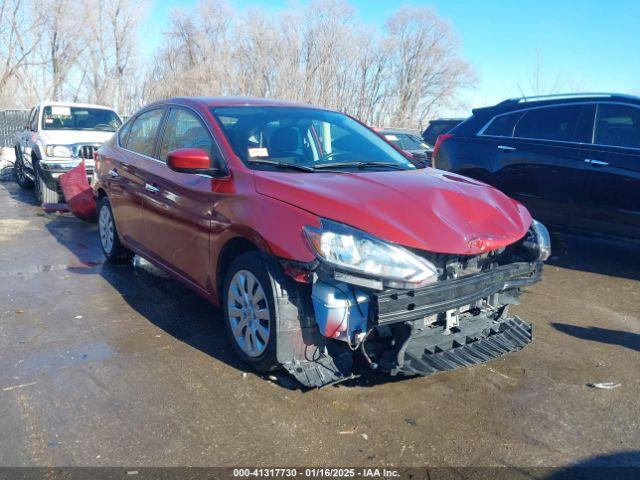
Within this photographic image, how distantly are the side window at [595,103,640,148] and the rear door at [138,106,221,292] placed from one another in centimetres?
446

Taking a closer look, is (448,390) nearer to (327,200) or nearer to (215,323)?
(327,200)

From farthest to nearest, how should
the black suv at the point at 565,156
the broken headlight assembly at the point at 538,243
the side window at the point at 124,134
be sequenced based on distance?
the black suv at the point at 565,156 → the side window at the point at 124,134 → the broken headlight assembly at the point at 538,243

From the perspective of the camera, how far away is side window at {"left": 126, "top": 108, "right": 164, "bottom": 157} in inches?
190

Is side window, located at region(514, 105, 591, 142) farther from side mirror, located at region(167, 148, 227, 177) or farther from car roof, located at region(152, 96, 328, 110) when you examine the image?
side mirror, located at region(167, 148, 227, 177)

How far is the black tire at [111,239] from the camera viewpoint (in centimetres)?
573

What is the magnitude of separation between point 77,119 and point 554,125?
8.69 metres

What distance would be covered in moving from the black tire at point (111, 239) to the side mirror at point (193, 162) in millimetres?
2279

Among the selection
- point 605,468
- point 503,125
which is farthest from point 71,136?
point 605,468

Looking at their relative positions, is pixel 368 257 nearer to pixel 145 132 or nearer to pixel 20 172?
pixel 145 132

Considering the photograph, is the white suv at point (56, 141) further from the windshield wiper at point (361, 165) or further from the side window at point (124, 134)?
the windshield wiper at point (361, 165)

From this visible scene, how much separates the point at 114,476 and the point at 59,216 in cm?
740

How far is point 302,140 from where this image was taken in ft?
13.6

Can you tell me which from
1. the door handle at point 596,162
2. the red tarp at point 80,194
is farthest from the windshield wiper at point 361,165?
the red tarp at point 80,194

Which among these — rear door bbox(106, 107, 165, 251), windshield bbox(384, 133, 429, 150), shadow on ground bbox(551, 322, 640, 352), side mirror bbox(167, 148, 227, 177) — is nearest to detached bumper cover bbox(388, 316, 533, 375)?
shadow on ground bbox(551, 322, 640, 352)
